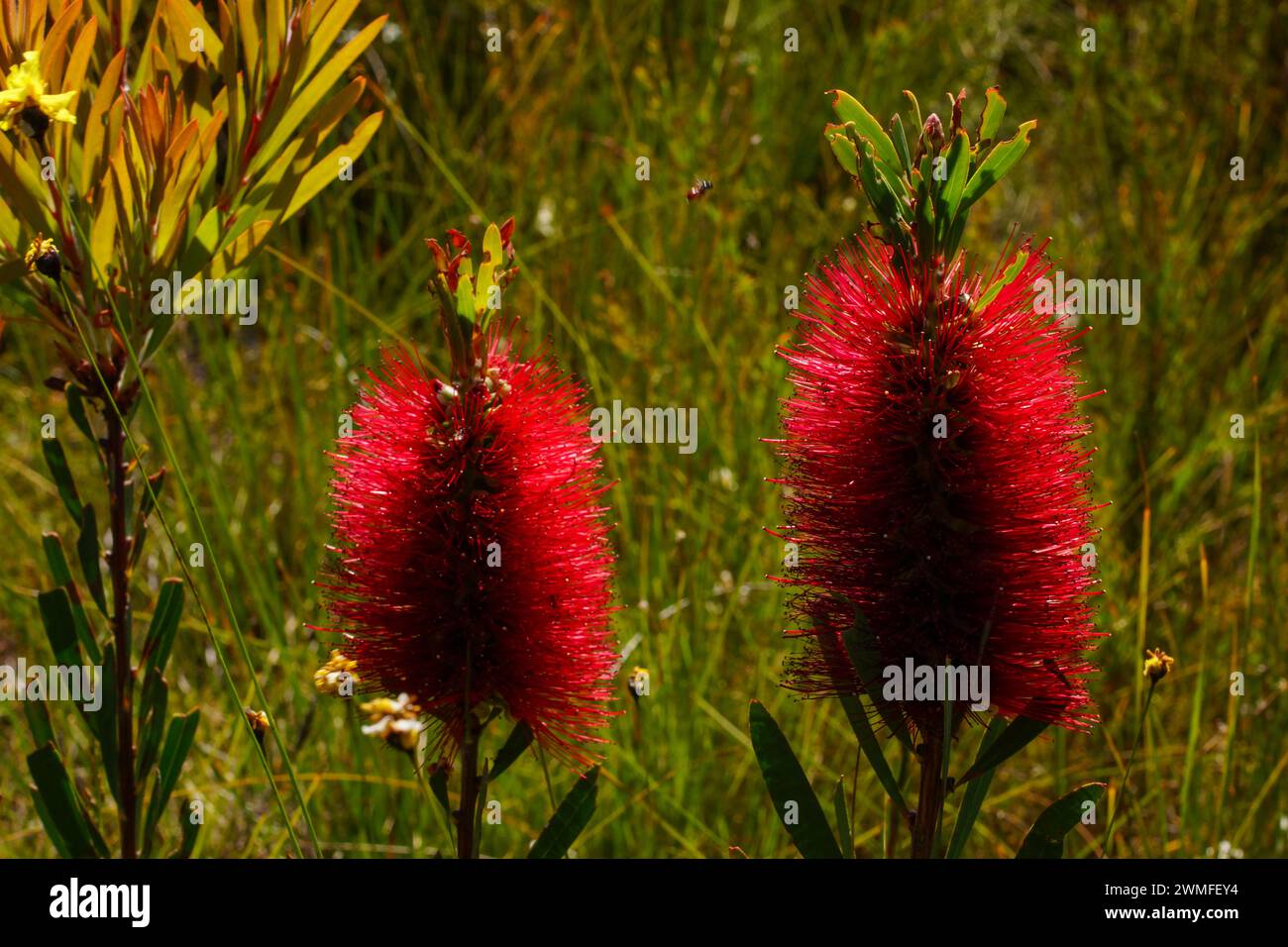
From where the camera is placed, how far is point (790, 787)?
141 centimetres

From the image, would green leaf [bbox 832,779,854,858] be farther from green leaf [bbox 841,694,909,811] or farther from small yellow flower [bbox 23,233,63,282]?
small yellow flower [bbox 23,233,63,282]

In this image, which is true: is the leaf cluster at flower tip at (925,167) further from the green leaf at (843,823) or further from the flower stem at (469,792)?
the flower stem at (469,792)

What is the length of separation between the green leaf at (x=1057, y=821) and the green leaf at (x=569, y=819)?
0.48m

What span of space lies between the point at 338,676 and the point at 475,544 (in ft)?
0.69

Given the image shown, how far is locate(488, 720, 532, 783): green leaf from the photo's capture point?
57.4 inches

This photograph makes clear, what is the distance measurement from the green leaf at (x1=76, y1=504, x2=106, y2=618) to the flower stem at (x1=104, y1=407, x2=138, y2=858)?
0.02m

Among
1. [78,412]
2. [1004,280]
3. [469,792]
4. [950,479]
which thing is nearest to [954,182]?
[1004,280]

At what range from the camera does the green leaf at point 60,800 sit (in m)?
1.60

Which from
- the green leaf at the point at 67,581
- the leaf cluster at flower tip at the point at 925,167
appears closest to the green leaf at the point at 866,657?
the leaf cluster at flower tip at the point at 925,167

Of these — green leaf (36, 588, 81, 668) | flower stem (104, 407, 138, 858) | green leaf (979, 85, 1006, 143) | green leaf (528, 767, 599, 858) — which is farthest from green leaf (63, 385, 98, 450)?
green leaf (979, 85, 1006, 143)

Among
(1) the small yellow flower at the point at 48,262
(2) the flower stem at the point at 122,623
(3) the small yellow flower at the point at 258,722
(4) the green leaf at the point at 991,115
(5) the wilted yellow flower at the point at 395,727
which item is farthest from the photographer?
(2) the flower stem at the point at 122,623

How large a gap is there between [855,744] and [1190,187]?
2008 millimetres

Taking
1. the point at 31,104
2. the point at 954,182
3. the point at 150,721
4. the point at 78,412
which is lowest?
the point at 150,721

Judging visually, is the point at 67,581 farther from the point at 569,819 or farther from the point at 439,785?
the point at 569,819
